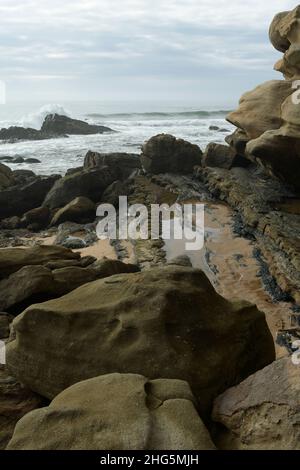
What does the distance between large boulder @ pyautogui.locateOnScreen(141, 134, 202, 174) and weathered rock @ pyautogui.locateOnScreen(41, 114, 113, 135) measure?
971 inches

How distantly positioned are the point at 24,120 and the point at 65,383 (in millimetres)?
49630

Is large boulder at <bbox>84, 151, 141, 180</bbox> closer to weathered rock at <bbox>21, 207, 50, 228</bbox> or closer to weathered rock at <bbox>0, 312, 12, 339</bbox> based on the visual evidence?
weathered rock at <bbox>21, 207, 50, 228</bbox>

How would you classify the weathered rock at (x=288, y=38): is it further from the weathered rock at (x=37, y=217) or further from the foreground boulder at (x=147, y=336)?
the foreground boulder at (x=147, y=336)

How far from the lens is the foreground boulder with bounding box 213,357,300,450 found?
113 inches

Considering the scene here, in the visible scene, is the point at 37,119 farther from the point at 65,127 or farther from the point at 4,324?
the point at 4,324

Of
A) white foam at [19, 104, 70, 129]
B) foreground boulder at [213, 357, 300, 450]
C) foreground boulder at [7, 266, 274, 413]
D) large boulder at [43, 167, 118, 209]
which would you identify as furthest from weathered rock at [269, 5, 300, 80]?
white foam at [19, 104, 70, 129]

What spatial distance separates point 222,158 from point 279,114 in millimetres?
4735

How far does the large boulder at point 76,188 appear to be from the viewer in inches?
586

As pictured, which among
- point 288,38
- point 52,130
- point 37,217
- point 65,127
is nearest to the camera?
point 288,38

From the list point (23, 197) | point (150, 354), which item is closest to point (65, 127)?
point (23, 197)

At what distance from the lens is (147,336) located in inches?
154

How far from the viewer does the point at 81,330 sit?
415cm

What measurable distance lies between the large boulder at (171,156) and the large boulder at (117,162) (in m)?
0.74

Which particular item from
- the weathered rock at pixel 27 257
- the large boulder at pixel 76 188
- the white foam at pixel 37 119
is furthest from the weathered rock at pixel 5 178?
the white foam at pixel 37 119
